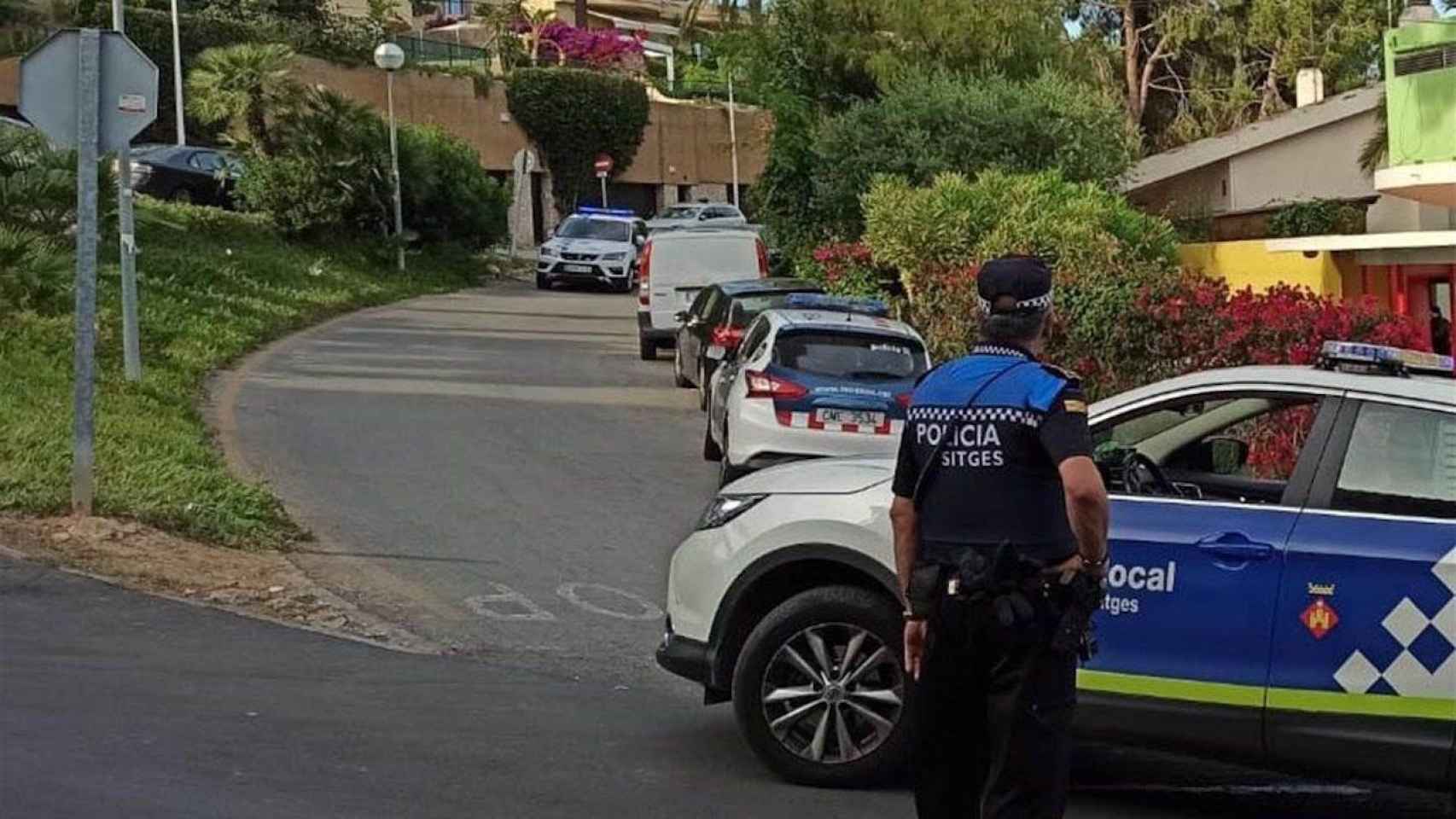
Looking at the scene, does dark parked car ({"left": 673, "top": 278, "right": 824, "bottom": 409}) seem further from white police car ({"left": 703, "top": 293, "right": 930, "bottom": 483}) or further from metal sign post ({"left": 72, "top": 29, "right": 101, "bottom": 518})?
metal sign post ({"left": 72, "top": 29, "right": 101, "bottom": 518})

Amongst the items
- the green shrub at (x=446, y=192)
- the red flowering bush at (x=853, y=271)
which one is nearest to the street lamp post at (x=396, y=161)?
the green shrub at (x=446, y=192)

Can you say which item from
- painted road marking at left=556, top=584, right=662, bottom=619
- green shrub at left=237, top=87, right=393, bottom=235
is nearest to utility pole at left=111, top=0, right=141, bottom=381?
painted road marking at left=556, top=584, right=662, bottom=619

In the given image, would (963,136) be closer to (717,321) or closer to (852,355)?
(717,321)

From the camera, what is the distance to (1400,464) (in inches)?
253

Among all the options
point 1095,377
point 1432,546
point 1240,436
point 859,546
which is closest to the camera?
point 1432,546

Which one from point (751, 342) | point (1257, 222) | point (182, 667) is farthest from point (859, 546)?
point (1257, 222)

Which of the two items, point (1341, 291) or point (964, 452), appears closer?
point (964, 452)

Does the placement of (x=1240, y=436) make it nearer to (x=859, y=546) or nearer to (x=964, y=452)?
(x=859, y=546)

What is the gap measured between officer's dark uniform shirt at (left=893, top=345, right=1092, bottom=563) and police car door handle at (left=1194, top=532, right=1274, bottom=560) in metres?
1.68

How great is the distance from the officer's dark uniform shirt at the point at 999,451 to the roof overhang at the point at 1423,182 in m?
17.9

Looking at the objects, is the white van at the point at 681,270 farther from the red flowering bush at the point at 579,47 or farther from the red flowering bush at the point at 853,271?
the red flowering bush at the point at 579,47

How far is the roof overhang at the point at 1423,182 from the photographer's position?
70.1 feet

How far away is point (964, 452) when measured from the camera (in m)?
4.91

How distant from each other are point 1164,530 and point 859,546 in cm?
108
